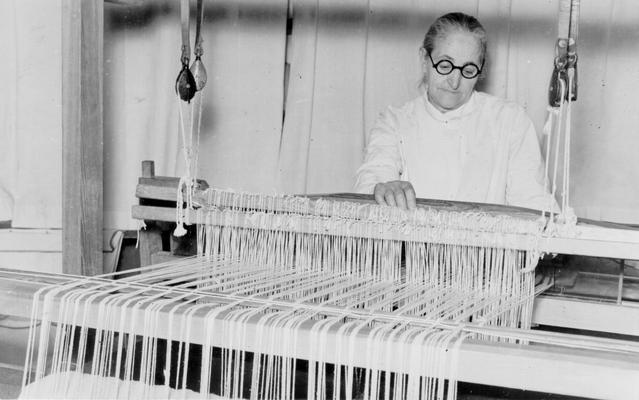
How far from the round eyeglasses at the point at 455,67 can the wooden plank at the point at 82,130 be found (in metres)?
1.05

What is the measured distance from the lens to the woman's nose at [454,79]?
2494 mm

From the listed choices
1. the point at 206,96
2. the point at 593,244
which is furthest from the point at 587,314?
the point at 206,96

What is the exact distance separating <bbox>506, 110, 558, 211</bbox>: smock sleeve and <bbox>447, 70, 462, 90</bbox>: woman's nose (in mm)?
258

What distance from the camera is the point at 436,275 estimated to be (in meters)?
1.64

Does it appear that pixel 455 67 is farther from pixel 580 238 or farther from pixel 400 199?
pixel 580 238

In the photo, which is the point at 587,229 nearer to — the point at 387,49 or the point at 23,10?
the point at 387,49

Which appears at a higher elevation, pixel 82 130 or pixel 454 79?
pixel 454 79

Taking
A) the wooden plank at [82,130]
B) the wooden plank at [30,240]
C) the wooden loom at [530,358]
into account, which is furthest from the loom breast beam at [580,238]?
A: the wooden plank at [30,240]

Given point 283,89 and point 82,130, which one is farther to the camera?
point 283,89

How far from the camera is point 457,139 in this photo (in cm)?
264

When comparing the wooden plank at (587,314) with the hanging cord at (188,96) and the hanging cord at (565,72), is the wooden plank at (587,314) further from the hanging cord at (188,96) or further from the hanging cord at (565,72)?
the hanging cord at (188,96)

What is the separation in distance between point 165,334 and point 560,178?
88.1 inches

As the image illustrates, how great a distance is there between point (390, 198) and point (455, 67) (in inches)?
35.0

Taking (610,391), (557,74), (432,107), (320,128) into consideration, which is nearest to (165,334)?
(610,391)
